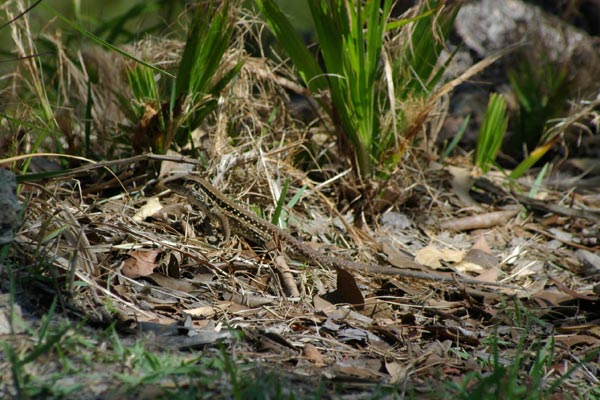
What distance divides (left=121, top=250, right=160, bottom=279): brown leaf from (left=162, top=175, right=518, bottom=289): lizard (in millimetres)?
526

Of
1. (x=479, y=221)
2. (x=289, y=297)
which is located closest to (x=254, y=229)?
(x=289, y=297)

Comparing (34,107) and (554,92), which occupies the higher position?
(34,107)

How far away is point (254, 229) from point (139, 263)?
72cm

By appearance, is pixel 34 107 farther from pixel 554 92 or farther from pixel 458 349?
pixel 554 92

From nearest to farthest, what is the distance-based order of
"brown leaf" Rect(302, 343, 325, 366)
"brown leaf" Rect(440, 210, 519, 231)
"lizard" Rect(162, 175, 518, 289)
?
"brown leaf" Rect(302, 343, 325, 366) < "lizard" Rect(162, 175, 518, 289) < "brown leaf" Rect(440, 210, 519, 231)

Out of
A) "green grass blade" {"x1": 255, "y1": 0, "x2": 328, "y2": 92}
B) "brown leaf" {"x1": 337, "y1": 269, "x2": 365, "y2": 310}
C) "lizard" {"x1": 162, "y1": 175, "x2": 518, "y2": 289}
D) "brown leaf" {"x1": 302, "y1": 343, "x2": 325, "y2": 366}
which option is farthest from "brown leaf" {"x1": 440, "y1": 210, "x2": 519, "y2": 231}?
"brown leaf" {"x1": 302, "y1": 343, "x2": 325, "y2": 366}

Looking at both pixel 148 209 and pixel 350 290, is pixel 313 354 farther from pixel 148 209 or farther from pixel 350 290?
pixel 148 209

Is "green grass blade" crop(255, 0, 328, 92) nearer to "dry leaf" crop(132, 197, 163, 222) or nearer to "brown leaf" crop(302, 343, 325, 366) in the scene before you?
"dry leaf" crop(132, 197, 163, 222)

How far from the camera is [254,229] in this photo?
3633mm

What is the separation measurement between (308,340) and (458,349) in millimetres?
645

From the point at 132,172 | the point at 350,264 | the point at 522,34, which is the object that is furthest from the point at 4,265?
the point at 522,34

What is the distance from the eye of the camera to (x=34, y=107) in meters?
4.12

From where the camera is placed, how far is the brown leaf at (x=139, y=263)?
3064 mm

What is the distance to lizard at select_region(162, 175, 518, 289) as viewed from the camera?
3.48 metres
